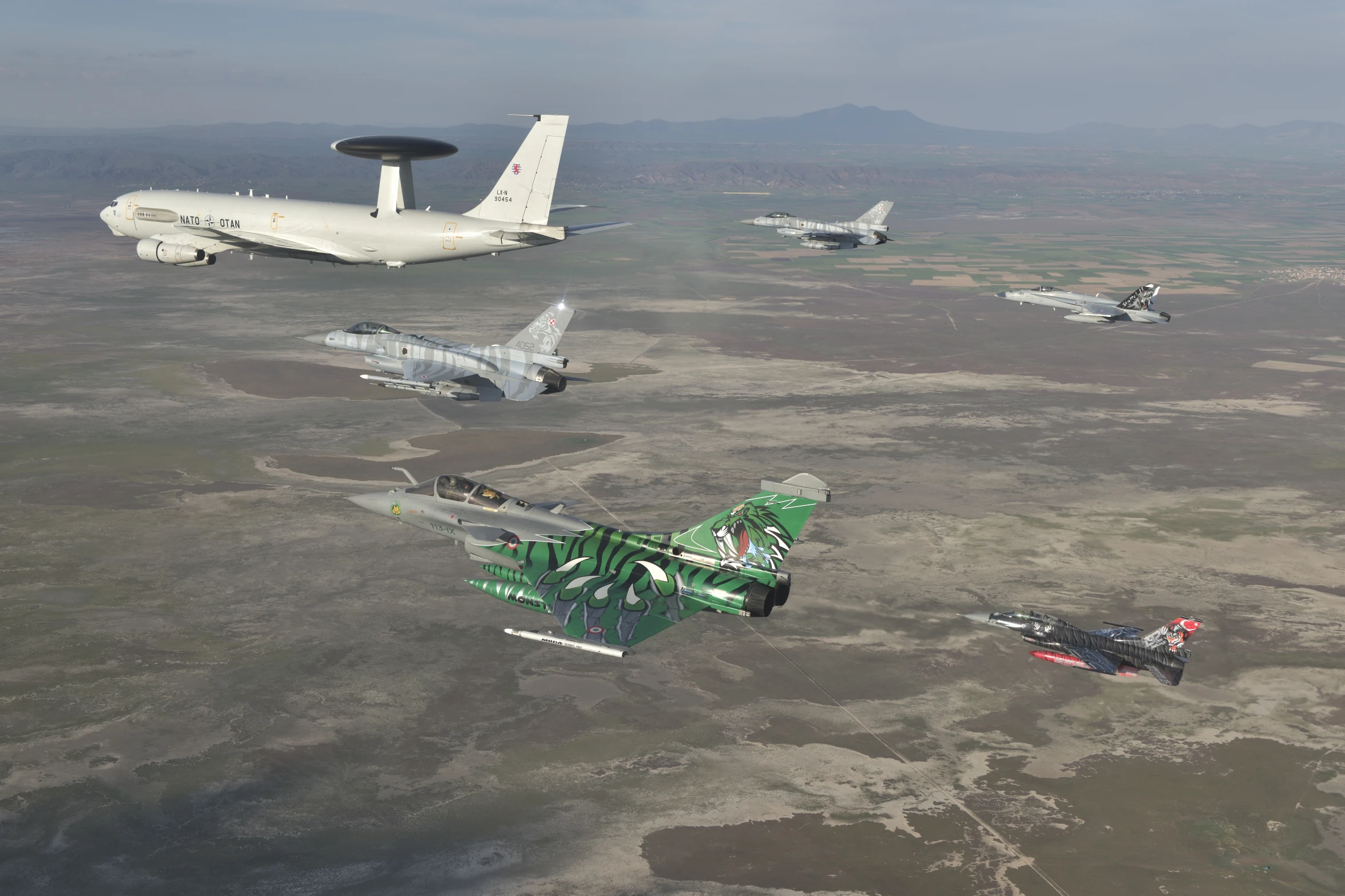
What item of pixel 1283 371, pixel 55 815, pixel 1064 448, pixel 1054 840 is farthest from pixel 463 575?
pixel 1283 371

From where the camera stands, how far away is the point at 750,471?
71.8 meters

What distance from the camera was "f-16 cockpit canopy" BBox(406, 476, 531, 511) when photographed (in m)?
45.3

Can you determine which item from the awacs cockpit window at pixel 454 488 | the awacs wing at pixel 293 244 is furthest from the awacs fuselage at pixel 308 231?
the awacs cockpit window at pixel 454 488

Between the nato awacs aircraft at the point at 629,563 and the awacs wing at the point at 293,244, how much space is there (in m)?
28.4

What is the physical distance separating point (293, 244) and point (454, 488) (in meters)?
30.4

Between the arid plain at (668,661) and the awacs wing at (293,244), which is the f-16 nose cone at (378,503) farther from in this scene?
the awacs wing at (293,244)

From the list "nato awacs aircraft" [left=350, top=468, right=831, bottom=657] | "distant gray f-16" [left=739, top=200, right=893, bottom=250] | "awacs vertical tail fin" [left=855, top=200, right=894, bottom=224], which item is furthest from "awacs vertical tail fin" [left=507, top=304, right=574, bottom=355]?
"awacs vertical tail fin" [left=855, top=200, right=894, bottom=224]

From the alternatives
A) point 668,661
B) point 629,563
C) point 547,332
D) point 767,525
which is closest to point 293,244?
point 547,332

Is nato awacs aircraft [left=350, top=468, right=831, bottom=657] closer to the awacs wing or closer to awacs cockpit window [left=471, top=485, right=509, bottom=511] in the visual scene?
awacs cockpit window [left=471, top=485, right=509, bottom=511]

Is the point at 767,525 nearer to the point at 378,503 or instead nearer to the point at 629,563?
the point at 629,563

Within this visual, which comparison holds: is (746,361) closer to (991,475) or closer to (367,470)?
(991,475)

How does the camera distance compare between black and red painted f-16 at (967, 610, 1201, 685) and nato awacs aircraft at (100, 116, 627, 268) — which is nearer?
black and red painted f-16 at (967, 610, 1201, 685)

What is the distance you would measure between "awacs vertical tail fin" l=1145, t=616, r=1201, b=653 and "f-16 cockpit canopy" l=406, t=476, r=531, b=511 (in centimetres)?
2528

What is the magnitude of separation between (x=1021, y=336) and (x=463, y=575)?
9873cm
